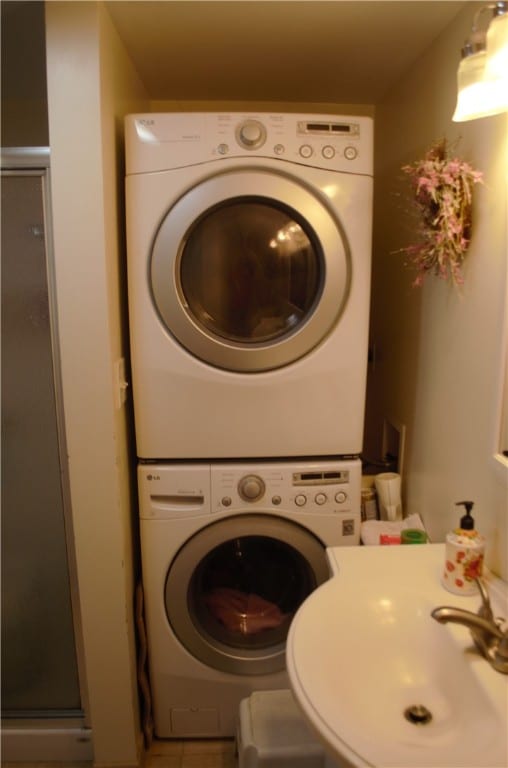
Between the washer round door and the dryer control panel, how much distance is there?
1027mm

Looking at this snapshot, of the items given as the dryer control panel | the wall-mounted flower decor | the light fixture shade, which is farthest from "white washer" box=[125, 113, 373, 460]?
the light fixture shade

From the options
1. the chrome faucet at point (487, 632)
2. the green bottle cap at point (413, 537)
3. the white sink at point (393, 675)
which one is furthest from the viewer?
the green bottle cap at point (413, 537)

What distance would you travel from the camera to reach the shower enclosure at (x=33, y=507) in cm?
138

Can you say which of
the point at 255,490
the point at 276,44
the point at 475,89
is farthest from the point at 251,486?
the point at 276,44

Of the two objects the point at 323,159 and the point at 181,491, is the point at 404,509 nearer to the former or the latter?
the point at 181,491

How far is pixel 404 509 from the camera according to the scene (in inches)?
68.1

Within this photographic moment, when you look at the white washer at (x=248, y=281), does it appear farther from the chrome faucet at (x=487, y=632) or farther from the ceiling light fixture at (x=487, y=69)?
the chrome faucet at (x=487, y=632)

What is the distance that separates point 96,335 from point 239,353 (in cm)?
39

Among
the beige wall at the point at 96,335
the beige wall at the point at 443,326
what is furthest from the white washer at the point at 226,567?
the beige wall at the point at 443,326

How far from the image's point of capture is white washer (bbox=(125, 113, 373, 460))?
1.34 m

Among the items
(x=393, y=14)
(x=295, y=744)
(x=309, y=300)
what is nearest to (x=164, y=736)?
(x=295, y=744)

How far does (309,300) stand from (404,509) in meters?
0.81

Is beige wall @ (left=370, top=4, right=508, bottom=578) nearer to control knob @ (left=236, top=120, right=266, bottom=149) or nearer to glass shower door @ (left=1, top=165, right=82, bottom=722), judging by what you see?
control knob @ (left=236, top=120, right=266, bottom=149)

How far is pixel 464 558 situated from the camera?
3.53ft
